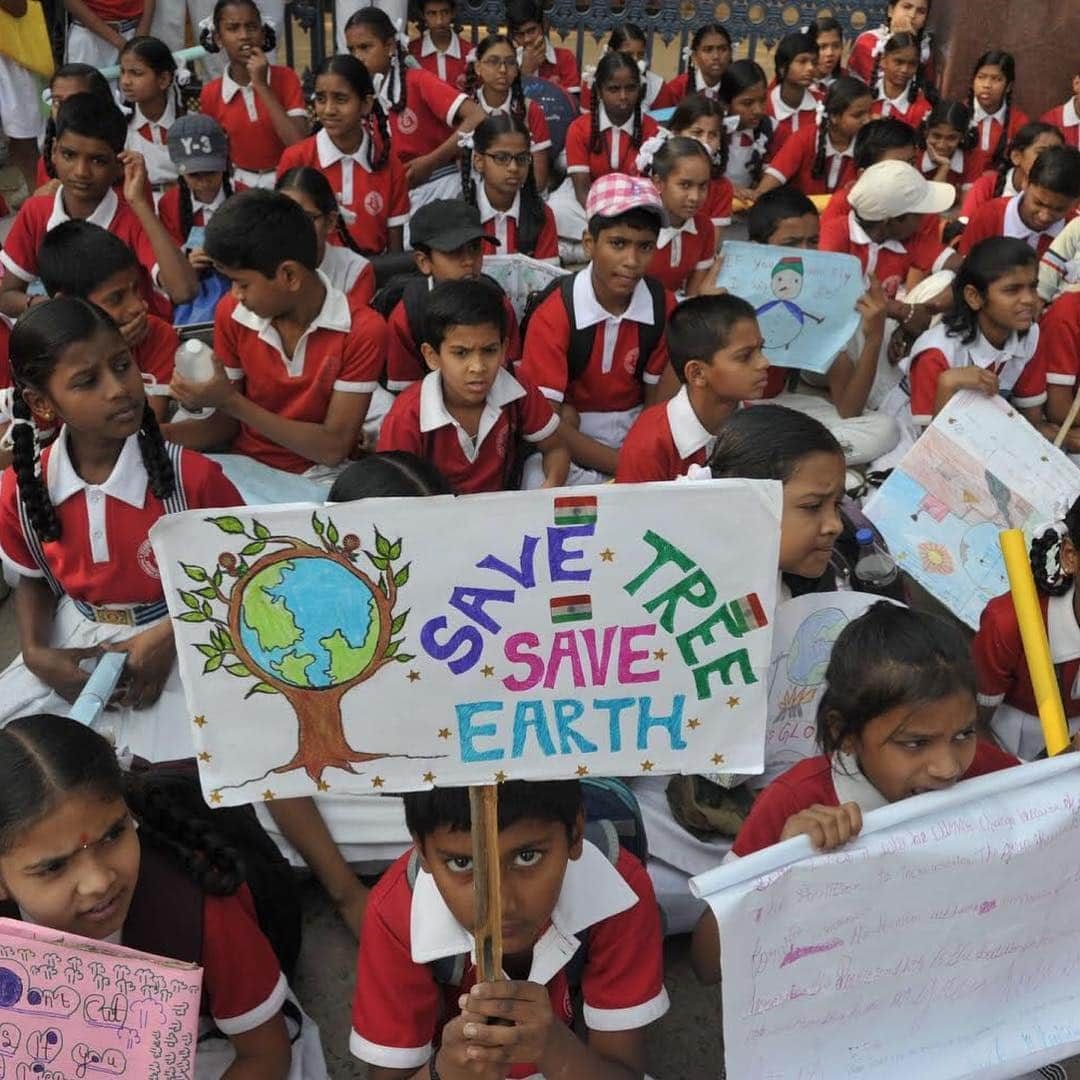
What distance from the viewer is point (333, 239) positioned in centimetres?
491

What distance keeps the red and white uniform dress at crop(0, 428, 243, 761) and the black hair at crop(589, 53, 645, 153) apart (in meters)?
4.00

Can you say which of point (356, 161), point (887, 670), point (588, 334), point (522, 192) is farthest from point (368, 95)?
point (887, 670)

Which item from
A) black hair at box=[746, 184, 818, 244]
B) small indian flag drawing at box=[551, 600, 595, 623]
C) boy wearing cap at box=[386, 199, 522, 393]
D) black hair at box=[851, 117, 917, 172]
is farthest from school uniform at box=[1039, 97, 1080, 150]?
small indian flag drawing at box=[551, 600, 595, 623]

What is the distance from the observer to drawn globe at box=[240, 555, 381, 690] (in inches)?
54.2

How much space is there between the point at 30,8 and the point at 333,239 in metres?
2.41

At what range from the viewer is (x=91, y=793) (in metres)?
1.71

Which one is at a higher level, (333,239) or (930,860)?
(930,860)

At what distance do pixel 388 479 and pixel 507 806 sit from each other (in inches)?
40.5

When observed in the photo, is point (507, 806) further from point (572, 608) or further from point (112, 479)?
point (112, 479)

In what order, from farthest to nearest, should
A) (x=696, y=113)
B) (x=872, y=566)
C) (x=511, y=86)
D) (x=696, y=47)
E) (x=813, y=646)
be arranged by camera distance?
(x=696, y=47), (x=511, y=86), (x=696, y=113), (x=872, y=566), (x=813, y=646)

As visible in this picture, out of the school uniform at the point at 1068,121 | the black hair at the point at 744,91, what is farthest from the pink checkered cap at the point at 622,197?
the school uniform at the point at 1068,121

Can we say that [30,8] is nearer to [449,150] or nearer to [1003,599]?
[449,150]

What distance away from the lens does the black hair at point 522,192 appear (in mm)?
4703

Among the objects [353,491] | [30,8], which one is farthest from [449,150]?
[353,491]
